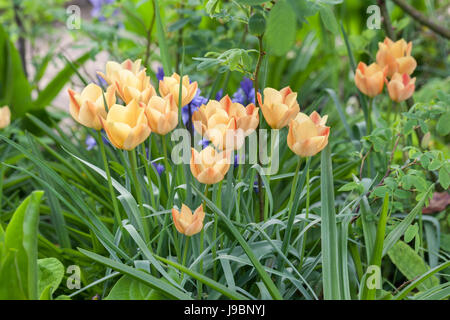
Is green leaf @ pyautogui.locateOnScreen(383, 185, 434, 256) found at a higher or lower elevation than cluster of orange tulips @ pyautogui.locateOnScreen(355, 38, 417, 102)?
lower

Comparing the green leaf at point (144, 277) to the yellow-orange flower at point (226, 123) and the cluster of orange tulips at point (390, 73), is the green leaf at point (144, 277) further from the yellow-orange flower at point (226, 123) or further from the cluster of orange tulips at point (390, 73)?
the cluster of orange tulips at point (390, 73)

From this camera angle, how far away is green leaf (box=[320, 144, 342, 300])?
0.77 meters

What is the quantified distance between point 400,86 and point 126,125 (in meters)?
0.63

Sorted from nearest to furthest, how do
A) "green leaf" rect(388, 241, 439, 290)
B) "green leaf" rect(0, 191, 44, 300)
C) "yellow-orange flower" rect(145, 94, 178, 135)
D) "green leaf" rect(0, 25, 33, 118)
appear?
1. "green leaf" rect(0, 191, 44, 300)
2. "yellow-orange flower" rect(145, 94, 178, 135)
3. "green leaf" rect(388, 241, 439, 290)
4. "green leaf" rect(0, 25, 33, 118)

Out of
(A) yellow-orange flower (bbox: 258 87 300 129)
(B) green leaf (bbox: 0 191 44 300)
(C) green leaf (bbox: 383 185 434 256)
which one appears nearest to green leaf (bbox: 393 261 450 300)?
(C) green leaf (bbox: 383 185 434 256)

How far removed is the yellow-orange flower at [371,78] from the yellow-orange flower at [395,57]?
0.03 meters

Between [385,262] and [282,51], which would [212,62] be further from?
[385,262]

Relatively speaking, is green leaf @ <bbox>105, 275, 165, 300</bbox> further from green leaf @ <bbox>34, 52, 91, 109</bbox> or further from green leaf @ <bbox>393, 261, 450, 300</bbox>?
green leaf @ <bbox>34, 52, 91, 109</bbox>

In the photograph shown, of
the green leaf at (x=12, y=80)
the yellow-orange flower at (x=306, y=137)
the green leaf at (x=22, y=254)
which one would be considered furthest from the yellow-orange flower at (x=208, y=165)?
the green leaf at (x=12, y=80)

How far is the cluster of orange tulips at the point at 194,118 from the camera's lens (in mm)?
763

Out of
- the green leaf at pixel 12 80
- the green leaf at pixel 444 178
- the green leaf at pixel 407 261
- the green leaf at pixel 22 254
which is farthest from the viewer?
the green leaf at pixel 12 80

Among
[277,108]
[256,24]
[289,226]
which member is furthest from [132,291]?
[256,24]
